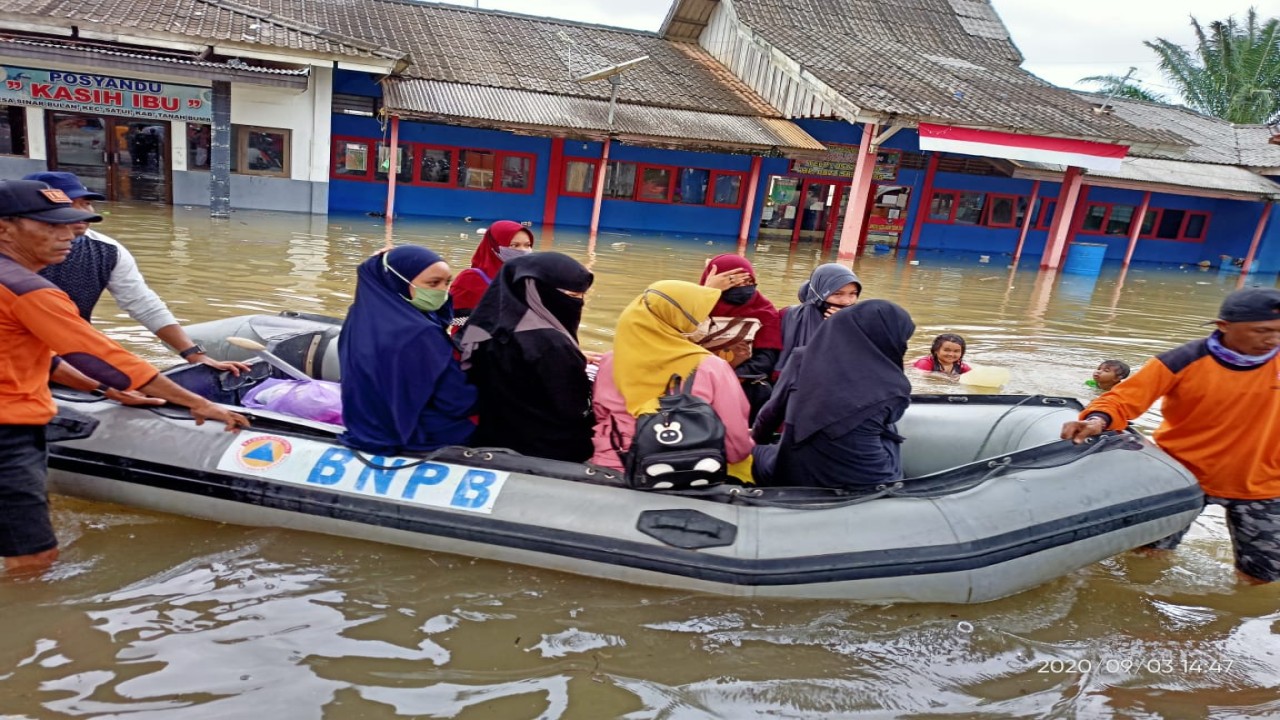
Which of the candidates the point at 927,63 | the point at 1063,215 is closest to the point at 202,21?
the point at 927,63

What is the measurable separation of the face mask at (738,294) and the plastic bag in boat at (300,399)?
2.00m

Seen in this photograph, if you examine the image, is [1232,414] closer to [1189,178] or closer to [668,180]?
[668,180]

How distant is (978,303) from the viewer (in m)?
11.5

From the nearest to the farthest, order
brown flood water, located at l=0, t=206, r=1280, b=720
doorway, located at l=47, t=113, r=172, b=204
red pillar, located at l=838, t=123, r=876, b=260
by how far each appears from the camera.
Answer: brown flood water, located at l=0, t=206, r=1280, b=720, doorway, located at l=47, t=113, r=172, b=204, red pillar, located at l=838, t=123, r=876, b=260

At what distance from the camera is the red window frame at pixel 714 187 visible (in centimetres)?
1734

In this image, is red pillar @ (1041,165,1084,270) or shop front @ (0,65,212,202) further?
red pillar @ (1041,165,1084,270)

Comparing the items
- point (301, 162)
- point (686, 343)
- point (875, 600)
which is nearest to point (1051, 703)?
point (875, 600)

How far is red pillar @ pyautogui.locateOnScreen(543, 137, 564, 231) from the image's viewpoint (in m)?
16.1

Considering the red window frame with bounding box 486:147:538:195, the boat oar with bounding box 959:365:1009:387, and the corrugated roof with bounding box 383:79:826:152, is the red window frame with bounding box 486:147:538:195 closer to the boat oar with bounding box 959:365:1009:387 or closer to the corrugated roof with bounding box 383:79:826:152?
the corrugated roof with bounding box 383:79:826:152

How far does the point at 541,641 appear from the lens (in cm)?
300

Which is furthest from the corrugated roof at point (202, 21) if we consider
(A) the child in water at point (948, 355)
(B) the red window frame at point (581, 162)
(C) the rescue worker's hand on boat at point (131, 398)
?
(A) the child in water at point (948, 355)

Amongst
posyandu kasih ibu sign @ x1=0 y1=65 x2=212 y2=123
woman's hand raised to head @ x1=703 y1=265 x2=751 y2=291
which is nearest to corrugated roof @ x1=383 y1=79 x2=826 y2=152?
posyandu kasih ibu sign @ x1=0 y1=65 x2=212 y2=123

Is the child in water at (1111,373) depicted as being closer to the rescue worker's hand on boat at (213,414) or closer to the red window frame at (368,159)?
the rescue worker's hand on boat at (213,414)

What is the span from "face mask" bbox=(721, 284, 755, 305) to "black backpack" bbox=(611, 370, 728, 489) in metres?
1.13
